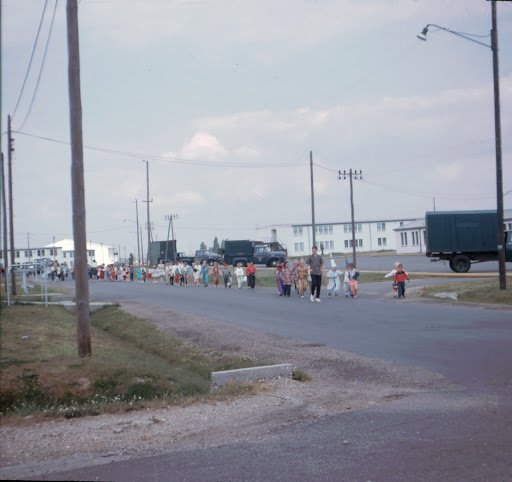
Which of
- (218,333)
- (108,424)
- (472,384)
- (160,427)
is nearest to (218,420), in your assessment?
(160,427)

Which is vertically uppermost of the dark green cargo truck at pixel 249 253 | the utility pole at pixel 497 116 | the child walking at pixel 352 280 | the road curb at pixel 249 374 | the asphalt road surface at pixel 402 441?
the utility pole at pixel 497 116

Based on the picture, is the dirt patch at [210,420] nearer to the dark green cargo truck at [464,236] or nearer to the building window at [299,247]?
the dark green cargo truck at [464,236]

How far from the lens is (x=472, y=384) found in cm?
963

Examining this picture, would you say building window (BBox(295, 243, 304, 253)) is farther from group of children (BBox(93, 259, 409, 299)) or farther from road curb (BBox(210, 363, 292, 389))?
A: road curb (BBox(210, 363, 292, 389))

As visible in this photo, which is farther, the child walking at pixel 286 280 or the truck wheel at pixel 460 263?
the truck wheel at pixel 460 263

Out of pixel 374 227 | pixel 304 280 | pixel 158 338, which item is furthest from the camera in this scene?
pixel 374 227

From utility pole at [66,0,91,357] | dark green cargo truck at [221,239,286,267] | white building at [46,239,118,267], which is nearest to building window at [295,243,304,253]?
white building at [46,239,118,267]

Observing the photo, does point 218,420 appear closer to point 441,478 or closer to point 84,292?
point 441,478

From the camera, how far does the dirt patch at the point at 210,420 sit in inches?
264

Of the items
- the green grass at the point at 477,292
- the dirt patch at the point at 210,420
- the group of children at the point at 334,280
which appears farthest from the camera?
the group of children at the point at 334,280

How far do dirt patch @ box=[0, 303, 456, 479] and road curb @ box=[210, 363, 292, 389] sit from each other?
12.8 inches

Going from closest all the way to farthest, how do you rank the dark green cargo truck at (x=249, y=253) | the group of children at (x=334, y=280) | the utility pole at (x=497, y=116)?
the utility pole at (x=497, y=116), the group of children at (x=334, y=280), the dark green cargo truck at (x=249, y=253)

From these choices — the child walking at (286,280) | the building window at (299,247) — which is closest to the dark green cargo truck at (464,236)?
the child walking at (286,280)

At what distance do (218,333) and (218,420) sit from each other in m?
9.36
